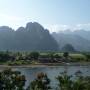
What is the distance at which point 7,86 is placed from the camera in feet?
106

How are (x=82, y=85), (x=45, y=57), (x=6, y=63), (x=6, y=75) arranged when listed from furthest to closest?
(x=45, y=57)
(x=6, y=63)
(x=6, y=75)
(x=82, y=85)

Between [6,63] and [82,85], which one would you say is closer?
[82,85]

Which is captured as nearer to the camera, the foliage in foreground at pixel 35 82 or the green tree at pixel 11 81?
the foliage in foreground at pixel 35 82

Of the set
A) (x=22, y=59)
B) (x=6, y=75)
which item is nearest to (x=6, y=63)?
(x=22, y=59)

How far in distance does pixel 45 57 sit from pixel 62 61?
971cm

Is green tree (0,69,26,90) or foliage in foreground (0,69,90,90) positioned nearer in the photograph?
foliage in foreground (0,69,90,90)

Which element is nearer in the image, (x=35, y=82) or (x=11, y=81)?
(x=35, y=82)

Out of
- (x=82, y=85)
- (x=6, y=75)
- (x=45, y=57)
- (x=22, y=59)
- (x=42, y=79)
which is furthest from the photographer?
(x=45, y=57)

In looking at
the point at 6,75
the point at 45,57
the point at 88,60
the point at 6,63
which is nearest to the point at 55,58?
the point at 45,57

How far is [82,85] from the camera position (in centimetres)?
2808

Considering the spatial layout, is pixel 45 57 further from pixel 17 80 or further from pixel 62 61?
pixel 17 80

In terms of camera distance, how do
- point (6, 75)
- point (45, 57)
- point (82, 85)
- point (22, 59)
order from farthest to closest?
point (45, 57)
point (22, 59)
point (6, 75)
point (82, 85)

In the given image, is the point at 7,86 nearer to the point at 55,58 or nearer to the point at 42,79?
the point at 42,79

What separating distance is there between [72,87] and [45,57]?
110 metres
